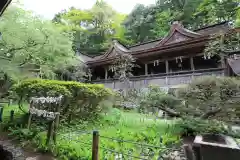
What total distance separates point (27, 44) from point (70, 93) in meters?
5.26

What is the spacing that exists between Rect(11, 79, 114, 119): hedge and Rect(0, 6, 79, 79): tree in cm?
317

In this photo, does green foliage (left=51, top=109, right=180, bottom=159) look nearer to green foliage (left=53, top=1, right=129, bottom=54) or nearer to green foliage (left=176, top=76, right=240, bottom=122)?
green foliage (left=176, top=76, right=240, bottom=122)

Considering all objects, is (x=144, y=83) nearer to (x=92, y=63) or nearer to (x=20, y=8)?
(x=92, y=63)

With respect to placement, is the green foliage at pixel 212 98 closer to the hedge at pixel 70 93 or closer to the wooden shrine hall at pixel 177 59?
the hedge at pixel 70 93

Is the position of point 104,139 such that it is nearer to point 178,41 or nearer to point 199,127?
point 199,127

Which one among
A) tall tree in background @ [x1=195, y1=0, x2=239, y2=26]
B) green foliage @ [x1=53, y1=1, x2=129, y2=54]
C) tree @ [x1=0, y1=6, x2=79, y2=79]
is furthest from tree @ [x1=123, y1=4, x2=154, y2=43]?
tree @ [x1=0, y1=6, x2=79, y2=79]

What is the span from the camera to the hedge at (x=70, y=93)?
6230 millimetres

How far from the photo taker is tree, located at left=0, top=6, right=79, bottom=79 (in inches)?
369

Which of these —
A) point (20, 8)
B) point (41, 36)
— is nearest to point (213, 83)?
point (41, 36)

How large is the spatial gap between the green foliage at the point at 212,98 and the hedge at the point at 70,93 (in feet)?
11.3

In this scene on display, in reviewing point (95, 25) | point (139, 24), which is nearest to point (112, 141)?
point (139, 24)

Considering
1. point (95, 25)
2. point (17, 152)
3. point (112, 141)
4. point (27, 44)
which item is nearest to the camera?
point (17, 152)

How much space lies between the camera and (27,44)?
9.88 m

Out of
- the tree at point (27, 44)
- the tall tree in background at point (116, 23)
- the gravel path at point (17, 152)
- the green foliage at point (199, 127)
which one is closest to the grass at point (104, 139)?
the gravel path at point (17, 152)
